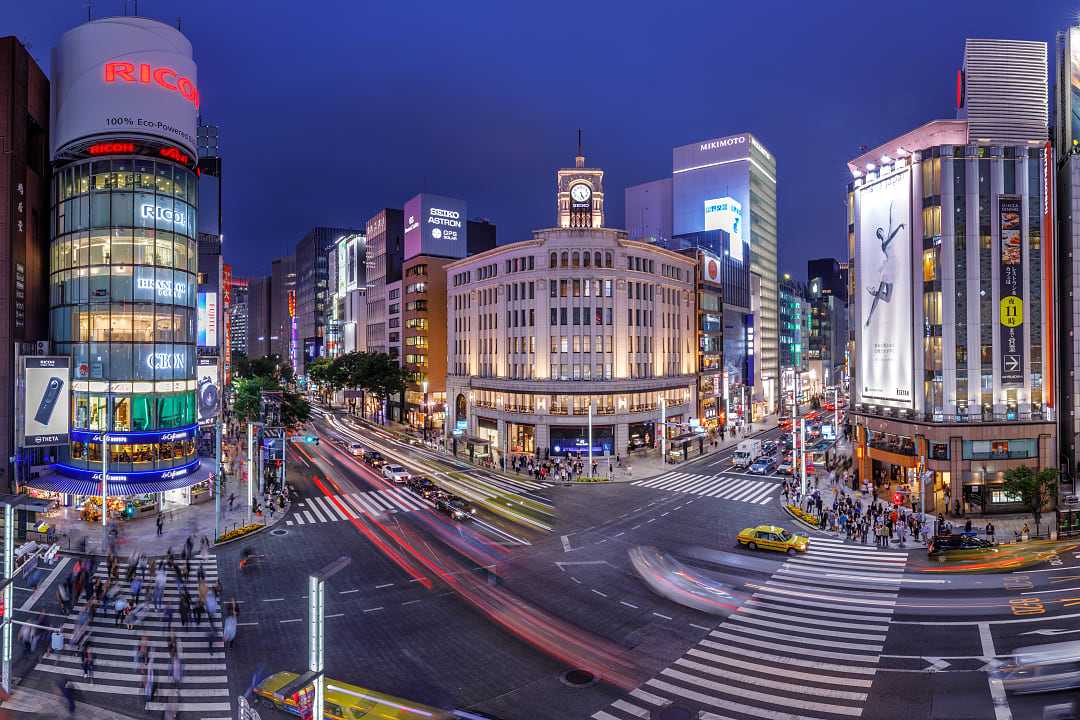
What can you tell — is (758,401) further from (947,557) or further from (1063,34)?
(947,557)

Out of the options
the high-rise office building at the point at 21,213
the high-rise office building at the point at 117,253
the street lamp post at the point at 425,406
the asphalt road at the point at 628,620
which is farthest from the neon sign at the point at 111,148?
the street lamp post at the point at 425,406

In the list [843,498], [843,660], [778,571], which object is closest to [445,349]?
[843,498]

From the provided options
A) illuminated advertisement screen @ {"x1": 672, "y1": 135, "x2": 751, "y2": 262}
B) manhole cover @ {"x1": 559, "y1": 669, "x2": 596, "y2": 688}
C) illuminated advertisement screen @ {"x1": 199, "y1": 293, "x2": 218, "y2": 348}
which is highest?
illuminated advertisement screen @ {"x1": 672, "y1": 135, "x2": 751, "y2": 262}

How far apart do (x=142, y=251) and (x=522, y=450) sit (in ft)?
148

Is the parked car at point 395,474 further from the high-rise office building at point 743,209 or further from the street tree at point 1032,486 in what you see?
the high-rise office building at point 743,209

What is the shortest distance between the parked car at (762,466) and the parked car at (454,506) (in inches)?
1275

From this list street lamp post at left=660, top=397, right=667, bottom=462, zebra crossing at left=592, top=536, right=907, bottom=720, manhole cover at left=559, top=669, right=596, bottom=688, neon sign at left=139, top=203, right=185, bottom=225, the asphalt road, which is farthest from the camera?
street lamp post at left=660, top=397, right=667, bottom=462

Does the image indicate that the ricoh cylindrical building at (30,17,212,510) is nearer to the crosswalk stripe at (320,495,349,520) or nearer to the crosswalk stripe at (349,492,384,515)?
the crosswalk stripe at (320,495,349,520)

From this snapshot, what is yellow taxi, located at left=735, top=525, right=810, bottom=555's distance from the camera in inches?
1350

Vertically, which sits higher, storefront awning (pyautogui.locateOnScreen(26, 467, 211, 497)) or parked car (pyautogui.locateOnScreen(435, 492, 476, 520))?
storefront awning (pyautogui.locateOnScreen(26, 467, 211, 497))

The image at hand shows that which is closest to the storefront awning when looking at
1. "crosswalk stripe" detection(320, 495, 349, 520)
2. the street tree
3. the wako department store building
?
"crosswalk stripe" detection(320, 495, 349, 520)

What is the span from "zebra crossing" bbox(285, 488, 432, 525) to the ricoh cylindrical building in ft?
29.2

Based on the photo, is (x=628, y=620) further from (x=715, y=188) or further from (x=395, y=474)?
(x=715, y=188)

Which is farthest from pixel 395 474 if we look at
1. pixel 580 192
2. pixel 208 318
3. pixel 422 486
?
pixel 580 192
